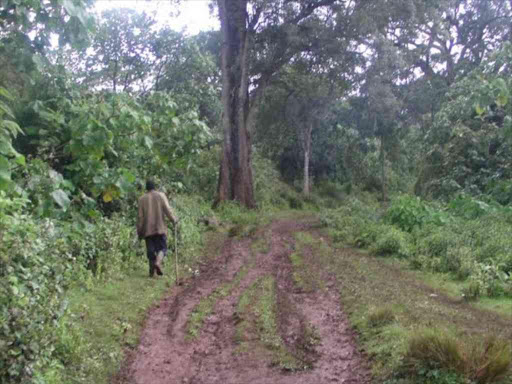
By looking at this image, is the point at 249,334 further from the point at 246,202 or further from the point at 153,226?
the point at 246,202

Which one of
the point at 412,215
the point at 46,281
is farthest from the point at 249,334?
the point at 412,215

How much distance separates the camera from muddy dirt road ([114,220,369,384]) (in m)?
6.77

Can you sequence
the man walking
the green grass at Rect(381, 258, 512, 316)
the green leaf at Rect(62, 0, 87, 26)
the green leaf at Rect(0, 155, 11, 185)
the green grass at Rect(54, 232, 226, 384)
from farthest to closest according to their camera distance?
the man walking
the green grass at Rect(381, 258, 512, 316)
the green grass at Rect(54, 232, 226, 384)
the green leaf at Rect(0, 155, 11, 185)
the green leaf at Rect(62, 0, 87, 26)

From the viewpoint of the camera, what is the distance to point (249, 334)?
315 inches

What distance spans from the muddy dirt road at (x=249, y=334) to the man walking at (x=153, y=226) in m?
0.78

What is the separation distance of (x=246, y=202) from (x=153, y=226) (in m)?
13.4

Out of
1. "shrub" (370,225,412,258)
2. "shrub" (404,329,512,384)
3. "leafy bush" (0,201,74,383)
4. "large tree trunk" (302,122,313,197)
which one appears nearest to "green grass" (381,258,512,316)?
"shrub" (370,225,412,258)

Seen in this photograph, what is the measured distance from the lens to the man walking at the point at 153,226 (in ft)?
37.6

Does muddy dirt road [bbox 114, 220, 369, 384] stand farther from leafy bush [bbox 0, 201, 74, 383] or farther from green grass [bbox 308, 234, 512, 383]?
leafy bush [bbox 0, 201, 74, 383]

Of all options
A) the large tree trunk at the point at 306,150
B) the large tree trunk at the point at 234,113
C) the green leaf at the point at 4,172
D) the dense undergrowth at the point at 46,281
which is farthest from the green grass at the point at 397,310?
the large tree trunk at the point at 306,150

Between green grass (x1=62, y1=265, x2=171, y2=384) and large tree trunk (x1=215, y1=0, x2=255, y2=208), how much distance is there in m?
13.2

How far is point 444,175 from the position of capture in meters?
21.3

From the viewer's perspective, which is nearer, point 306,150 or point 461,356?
point 461,356

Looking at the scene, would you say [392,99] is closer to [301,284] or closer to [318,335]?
[301,284]
